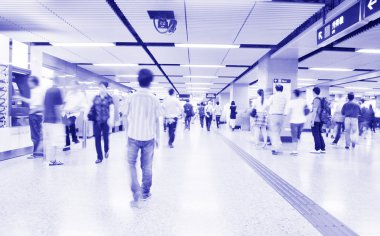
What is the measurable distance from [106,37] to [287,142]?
6.56m

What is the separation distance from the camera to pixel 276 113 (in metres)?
6.79

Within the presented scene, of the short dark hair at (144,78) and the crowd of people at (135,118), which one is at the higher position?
the short dark hair at (144,78)

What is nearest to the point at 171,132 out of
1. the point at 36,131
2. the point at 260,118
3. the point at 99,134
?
the point at 260,118

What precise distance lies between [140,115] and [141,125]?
0.34 feet

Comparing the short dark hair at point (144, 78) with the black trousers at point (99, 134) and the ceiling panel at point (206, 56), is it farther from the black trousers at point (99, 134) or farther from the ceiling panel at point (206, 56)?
the ceiling panel at point (206, 56)

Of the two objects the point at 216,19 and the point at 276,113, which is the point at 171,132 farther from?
the point at 216,19

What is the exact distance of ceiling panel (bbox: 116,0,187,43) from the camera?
204 inches

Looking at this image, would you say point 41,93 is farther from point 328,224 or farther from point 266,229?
point 328,224

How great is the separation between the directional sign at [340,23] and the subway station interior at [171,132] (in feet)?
0.11

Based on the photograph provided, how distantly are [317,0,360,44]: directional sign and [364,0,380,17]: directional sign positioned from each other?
7.3 inches

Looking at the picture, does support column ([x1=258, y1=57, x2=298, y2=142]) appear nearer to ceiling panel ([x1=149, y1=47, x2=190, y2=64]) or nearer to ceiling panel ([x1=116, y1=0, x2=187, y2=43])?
ceiling panel ([x1=149, y1=47, x2=190, y2=64])

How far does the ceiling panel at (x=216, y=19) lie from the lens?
5141 millimetres

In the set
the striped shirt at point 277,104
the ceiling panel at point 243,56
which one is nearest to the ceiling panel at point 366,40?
the ceiling panel at point 243,56

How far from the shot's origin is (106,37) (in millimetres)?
7672
